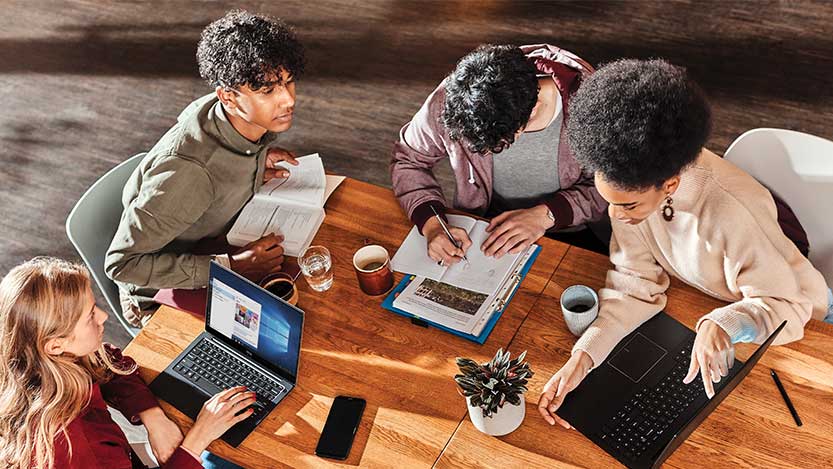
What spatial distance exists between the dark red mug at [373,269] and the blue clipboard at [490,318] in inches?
1.3

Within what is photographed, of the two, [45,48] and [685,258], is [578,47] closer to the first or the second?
[685,258]

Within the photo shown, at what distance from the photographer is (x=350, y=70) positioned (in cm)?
397

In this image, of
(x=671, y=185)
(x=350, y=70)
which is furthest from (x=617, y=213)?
(x=350, y=70)

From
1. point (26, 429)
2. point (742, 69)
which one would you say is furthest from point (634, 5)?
point (26, 429)

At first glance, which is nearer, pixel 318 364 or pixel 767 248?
pixel 767 248

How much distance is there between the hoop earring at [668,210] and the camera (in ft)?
5.51

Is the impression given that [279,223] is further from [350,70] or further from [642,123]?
[350,70]

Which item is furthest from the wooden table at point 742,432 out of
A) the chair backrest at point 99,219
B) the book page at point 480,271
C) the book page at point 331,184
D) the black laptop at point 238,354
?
the chair backrest at point 99,219

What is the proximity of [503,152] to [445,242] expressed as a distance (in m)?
0.33

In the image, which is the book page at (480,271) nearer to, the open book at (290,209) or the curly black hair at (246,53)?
the open book at (290,209)

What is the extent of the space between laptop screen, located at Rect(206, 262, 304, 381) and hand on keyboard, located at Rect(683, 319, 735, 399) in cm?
86

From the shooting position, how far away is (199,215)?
2012 mm

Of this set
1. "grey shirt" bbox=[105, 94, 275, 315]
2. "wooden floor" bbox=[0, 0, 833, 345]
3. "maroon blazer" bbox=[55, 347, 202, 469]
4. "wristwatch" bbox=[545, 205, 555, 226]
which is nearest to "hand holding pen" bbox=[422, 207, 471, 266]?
"wristwatch" bbox=[545, 205, 555, 226]

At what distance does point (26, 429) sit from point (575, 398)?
1.16m
